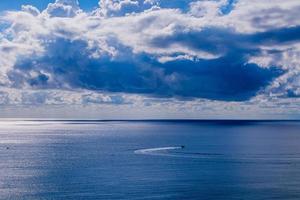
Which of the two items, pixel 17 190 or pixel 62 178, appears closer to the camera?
pixel 17 190

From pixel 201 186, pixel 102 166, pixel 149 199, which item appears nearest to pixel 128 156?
pixel 102 166

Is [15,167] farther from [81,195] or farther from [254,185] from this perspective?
[254,185]

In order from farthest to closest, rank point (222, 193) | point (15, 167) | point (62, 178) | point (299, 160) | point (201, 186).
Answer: point (299, 160), point (15, 167), point (62, 178), point (201, 186), point (222, 193)

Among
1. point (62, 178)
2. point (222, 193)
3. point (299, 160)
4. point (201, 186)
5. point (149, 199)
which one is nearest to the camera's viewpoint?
point (149, 199)

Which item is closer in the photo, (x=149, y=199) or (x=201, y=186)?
(x=149, y=199)

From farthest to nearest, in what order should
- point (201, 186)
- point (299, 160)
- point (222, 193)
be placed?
point (299, 160), point (201, 186), point (222, 193)

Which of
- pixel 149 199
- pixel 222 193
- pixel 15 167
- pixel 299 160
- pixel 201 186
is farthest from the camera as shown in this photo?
pixel 299 160

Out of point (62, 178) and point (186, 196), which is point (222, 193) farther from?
point (62, 178)

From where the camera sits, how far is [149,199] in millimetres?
99875

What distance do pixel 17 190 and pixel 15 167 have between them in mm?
42491

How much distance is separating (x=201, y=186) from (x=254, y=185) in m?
13.3

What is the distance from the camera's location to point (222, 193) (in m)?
108

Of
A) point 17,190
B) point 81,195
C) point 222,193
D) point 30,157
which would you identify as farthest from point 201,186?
point 30,157

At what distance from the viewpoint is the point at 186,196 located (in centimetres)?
10412
